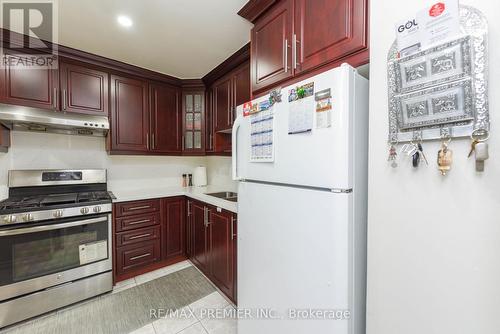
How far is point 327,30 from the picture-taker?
105 cm

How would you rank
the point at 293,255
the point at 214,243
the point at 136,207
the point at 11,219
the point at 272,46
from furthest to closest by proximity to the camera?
the point at 136,207, the point at 214,243, the point at 11,219, the point at 272,46, the point at 293,255

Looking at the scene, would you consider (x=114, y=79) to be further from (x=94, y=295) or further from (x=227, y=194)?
(x=94, y=295)

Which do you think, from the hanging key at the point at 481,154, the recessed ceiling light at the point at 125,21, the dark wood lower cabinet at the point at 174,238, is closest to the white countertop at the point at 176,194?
the dark wood lower cabinet at the point at 174,238

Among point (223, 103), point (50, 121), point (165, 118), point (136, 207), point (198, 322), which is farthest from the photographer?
point (165, 118)

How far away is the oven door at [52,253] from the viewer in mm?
1645

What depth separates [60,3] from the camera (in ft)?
4.73

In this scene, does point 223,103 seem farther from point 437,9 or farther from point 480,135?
point 480,135

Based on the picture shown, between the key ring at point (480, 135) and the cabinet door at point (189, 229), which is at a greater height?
the key ring at point (480, 135)

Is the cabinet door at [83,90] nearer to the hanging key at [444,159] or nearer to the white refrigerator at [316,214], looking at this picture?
the white refrigerator at [316,214]

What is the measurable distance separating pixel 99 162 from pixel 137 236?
39.8 inches

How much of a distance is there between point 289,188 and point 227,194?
172cm

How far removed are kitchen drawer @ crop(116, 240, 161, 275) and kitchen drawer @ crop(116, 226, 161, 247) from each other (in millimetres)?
49

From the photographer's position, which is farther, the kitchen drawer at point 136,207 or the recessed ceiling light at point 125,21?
the kitchen drawer at point 136,207

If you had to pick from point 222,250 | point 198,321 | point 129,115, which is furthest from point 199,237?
point 129,115
